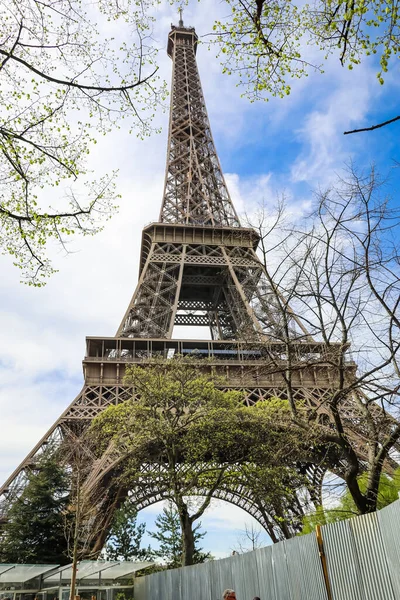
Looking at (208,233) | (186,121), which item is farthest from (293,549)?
(186,121)

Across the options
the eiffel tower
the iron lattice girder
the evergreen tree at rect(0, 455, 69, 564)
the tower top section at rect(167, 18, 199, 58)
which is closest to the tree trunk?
the eiffel tower

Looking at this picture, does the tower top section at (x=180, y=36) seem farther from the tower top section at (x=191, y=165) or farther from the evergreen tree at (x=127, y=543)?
the evergreen tree at (x=127, y=543)

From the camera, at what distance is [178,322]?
44.8 metres

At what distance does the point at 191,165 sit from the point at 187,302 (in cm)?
1309

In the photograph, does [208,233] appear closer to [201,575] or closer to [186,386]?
[186,386]

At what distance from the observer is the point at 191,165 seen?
154ft

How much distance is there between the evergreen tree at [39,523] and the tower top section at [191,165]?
2295cm

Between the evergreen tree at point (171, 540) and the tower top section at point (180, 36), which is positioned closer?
the evergreen tree at point (171, 540)

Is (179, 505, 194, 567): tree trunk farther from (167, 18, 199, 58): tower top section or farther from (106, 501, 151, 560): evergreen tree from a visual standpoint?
(167, 18, 199, 58): tower top section

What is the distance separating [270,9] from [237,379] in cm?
2592

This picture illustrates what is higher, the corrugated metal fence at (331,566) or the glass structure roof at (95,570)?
the glass structure roof at (95,570)

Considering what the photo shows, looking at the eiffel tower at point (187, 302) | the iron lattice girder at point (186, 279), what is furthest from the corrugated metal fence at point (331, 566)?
the iron lattice girder at point (186, 279)

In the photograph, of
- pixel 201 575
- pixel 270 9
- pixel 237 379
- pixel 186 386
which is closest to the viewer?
pixel 270 9

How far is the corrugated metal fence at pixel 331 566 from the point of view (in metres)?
6.68
